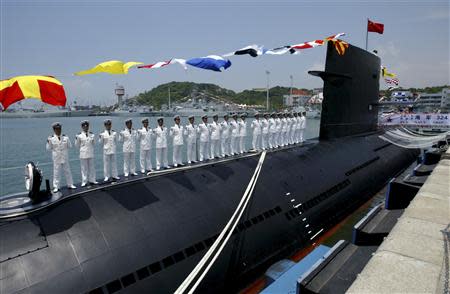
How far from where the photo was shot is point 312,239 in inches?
320

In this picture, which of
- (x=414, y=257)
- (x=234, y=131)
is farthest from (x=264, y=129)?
(x=414, y=257)

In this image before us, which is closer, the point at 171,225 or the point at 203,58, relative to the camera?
the point at 171,225

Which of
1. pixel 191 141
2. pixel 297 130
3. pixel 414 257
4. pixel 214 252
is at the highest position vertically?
pixel 191 141

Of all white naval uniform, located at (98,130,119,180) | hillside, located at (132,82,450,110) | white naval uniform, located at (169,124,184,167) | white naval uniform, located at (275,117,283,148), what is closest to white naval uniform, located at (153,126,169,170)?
white naval uniform, located at (169,124,184,167)

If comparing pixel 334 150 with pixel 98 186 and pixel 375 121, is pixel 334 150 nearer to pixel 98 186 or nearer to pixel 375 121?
pixel 375 121

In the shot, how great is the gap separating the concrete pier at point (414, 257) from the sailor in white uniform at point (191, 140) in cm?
539

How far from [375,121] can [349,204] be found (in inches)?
294

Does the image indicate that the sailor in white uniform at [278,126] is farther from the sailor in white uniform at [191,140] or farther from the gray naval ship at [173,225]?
the sailor in white uniform at [191,140]

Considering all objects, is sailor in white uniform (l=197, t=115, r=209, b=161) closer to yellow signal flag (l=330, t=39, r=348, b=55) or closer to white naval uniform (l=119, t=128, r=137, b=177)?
white naval uniform (l=119, t=128, r=137, b=177)

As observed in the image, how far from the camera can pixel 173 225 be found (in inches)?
212

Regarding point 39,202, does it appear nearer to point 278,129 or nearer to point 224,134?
point 224,134

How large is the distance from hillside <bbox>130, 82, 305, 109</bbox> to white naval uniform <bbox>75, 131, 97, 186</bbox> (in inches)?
3857

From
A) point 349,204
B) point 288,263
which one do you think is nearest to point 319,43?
point 349,204

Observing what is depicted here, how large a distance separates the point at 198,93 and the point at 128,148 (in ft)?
385
